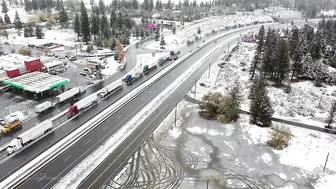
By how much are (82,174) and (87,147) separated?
6546mm

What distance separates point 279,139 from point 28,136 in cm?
4132

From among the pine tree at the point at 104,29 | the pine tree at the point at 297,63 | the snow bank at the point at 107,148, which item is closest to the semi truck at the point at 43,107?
the snow bank at the point at 107,148

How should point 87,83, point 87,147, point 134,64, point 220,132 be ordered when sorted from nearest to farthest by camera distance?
point 87,147 → point 220,132 → point 87,83 → point 134,64

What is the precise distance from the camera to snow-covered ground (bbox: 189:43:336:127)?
54875mm

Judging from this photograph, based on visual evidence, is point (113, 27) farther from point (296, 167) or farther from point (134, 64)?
point (296, 167)

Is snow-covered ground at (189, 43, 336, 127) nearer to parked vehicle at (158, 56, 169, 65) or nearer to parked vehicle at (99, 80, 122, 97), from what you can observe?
parked vehicle at (158, 56, 169, 65)

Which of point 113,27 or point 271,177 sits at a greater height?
point 113,27

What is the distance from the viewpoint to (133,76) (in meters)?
72.5

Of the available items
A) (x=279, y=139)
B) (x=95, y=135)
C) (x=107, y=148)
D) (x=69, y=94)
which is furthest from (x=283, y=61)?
(x=69, y=94)

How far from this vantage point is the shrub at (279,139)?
4344 cm

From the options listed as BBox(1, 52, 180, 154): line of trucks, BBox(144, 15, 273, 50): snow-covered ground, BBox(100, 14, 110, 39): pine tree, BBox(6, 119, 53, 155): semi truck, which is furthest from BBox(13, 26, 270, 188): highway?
BBox(100, 14, 110, 39): pine tree

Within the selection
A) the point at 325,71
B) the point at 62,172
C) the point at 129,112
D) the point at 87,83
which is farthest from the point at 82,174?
the point at 325,71

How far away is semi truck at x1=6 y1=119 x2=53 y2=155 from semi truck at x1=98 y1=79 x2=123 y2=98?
16.5 metres

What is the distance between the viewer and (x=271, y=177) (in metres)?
36.9
